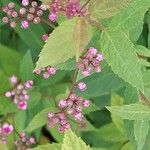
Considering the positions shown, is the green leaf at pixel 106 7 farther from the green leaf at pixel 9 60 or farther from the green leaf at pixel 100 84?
the green leaf at pixel 9 60

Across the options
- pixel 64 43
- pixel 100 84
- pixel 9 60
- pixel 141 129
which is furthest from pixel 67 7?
pixel 9 60

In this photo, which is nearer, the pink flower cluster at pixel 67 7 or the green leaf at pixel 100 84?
the pink flower cluster at pixel 67 7

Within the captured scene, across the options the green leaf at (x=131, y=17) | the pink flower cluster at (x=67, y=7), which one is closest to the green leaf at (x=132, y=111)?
the green leaf at (x=131, y=17)

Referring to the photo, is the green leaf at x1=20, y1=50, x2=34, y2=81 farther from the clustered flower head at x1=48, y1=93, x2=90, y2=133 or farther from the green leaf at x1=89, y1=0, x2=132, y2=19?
the green leaf at x1=89, y1=0, x2=132, y2=19

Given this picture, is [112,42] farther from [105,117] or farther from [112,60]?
[105,117]

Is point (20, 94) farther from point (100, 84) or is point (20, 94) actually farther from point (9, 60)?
point (9, 60)

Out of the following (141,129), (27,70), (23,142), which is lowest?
(23,142)
